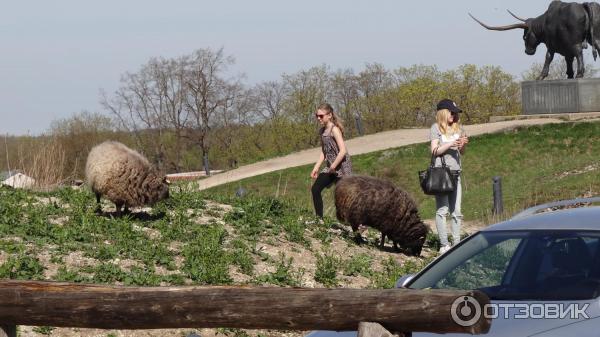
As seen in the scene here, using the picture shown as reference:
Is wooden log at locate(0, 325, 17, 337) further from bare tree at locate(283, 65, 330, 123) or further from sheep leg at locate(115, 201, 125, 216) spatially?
bare tree at locate(283, 65, 330, 123)

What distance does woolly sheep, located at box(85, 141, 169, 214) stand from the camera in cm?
1221

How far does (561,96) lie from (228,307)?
30661mm

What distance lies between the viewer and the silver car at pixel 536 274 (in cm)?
543

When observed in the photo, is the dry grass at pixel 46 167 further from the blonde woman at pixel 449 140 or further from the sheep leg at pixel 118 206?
the blonde woman at pixel 449 140

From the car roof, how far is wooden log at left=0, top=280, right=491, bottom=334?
6.53 feet

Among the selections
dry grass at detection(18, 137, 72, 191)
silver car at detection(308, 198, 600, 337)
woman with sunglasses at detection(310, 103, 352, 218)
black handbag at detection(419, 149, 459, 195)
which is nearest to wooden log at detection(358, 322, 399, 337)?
silver car at detection(308, 198, 600, 337)

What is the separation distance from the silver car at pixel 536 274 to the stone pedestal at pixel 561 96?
2725cm

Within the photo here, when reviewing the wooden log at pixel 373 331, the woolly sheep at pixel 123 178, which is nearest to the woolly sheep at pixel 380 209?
the woolly sheep at pixel 123 178

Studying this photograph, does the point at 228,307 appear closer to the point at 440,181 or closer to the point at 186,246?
the point at 186,246

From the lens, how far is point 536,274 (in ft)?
20.7

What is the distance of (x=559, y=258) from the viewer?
6207 millimetres

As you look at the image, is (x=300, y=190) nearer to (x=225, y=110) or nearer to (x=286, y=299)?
(x=286, y=299)

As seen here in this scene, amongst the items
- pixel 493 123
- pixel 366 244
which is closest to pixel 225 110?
pixel 493 123
